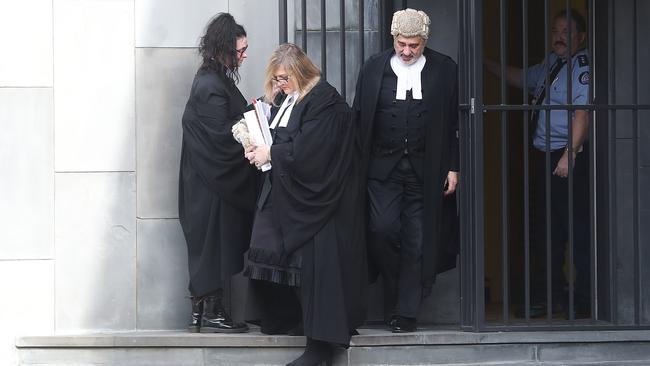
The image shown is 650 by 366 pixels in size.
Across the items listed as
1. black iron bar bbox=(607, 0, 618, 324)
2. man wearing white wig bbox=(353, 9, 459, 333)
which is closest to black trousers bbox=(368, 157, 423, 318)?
man wearing white wig bbox=(353, 9, 459, 333)

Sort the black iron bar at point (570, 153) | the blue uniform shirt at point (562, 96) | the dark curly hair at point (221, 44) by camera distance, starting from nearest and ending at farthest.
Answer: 1. the black iron bar at point (570, 153)
2. the dark curly hair at point (221, 44)
3. the blue uniform shirt at point (562, 96)

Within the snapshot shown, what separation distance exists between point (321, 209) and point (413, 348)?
101cm

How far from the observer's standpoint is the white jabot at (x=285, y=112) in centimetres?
792

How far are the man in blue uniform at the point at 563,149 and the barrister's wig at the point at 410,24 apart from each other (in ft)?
2.86

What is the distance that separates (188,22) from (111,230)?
1.36 metres

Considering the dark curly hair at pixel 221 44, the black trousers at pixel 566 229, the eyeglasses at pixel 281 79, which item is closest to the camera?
the eyeglasses at pixel 281 79

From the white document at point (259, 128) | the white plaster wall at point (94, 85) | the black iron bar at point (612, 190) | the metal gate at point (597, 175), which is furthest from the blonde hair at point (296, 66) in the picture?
the black iron bar at point (612, 190)

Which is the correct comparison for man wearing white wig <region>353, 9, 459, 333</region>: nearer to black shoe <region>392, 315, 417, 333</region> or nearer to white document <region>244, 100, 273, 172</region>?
black shoe <region>392, 315, 417, 333</region>

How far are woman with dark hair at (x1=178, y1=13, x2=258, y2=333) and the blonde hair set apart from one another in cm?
44

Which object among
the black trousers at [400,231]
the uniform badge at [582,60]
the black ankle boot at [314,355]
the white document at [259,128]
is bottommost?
the black ankle boot at [314,355]

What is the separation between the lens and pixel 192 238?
8.30 m

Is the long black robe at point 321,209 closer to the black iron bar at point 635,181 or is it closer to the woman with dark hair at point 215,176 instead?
the woman with dark hair at point 215,176

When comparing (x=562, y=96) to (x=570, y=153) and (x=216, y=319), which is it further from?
(x=216, y=319)

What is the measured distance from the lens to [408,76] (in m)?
8.15
